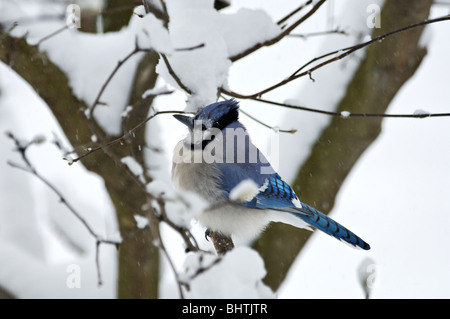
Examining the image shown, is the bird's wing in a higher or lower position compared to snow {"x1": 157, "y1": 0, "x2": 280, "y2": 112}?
lower

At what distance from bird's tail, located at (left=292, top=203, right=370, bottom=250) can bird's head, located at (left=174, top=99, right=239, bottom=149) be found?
529 millimetres

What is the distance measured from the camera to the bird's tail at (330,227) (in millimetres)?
2105

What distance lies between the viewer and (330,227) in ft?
7.25

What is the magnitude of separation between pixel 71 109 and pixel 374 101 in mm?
1871

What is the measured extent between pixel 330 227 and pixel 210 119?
27.5 inches

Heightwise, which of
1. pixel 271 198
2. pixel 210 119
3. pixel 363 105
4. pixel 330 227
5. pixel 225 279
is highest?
pixel 363 105

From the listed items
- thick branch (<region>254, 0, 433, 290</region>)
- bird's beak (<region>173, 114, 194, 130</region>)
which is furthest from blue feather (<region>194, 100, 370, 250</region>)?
thick branch (<region>254, 0, 433, 290</region>)

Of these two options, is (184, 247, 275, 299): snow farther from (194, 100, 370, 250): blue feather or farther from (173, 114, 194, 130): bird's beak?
(194, 100, 370, 250): blue feather

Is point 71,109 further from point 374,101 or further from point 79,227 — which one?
point 79,227

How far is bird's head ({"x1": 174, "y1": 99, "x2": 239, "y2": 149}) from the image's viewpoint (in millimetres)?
1947

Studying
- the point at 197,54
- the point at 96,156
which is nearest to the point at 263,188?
the point at 197,54

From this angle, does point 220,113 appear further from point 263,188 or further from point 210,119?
point 263,188
